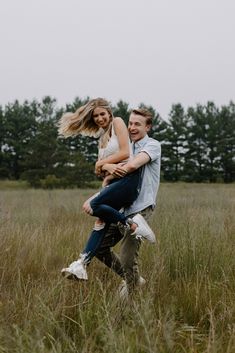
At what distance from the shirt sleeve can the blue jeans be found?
0.59 ft

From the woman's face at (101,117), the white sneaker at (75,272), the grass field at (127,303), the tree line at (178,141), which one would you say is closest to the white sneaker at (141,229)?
the grass field at (127,303)

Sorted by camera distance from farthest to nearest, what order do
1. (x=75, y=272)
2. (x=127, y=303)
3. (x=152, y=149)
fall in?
(x=152, y=149) → (x=75, y=272) → (x=127, y=303)

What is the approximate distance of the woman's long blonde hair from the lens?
4086 millimetres

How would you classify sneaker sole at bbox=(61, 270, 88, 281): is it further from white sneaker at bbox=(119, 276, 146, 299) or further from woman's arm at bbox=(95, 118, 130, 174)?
woman's arm at bbox=(95, 118, 130, 174)

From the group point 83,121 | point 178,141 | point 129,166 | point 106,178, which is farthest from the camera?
point 178,141

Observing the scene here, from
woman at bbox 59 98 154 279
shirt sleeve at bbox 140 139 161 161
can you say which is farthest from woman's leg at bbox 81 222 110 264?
shirt sleeve at bbox 140 139 161 161

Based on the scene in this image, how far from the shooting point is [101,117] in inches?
159

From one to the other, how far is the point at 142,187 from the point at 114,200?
28 cm

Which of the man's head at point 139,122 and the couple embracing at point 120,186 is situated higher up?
the man's head at point 139,122

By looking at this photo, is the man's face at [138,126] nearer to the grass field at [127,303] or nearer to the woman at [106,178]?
the woman at [106,178]

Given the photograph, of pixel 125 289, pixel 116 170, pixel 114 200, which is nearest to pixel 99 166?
pixel 116 170

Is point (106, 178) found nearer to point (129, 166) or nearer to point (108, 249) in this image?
point (129, 166)

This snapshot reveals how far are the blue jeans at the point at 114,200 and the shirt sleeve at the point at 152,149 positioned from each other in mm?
181

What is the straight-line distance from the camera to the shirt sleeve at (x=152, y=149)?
386 cm
